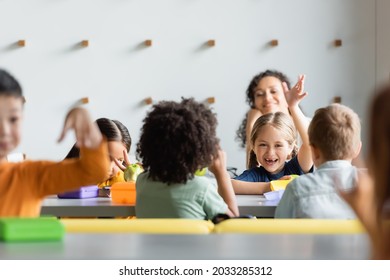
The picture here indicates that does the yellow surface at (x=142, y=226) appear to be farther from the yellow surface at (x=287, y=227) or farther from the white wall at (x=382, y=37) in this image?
the white wall at (x=382, y=37)

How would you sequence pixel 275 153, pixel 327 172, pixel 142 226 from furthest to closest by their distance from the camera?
pixel 275 153, pixel 327 172, pixel 142 226

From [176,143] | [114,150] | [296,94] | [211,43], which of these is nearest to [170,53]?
[211,43]

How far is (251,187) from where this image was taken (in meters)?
2.66

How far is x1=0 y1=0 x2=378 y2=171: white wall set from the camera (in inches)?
205

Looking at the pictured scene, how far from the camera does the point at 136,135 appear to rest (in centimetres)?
519

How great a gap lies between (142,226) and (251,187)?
1330mm

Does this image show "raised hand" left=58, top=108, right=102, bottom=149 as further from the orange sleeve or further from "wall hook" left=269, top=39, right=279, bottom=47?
"wall hook" left=269, top=39, right=279, bottom=47

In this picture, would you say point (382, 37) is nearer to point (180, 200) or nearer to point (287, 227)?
point (180, 200)

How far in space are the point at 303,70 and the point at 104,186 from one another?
8.86 feet

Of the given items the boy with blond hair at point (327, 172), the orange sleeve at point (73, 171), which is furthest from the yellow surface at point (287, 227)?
the boy with blond hair at point (327, 172)
